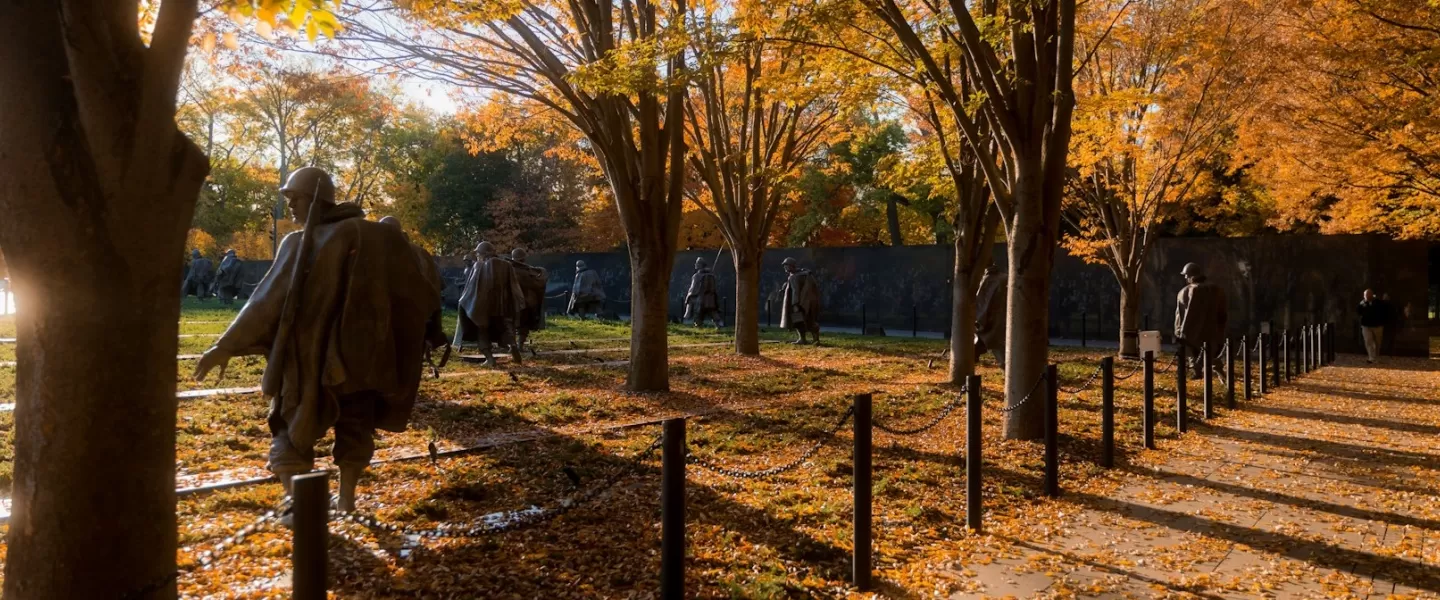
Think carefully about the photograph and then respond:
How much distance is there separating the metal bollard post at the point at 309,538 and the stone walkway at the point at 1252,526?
115 inches

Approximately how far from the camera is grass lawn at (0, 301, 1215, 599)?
4.34m

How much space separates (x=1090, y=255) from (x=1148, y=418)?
11832mm

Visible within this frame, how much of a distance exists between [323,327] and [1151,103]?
1405 centimetres

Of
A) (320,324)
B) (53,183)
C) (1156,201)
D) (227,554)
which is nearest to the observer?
(53,183)

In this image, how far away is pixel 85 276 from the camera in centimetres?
258

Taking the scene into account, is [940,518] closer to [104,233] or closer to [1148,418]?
[1148,418]

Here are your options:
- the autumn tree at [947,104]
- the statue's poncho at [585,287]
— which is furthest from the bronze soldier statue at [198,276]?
the autumn tree at [947,104]

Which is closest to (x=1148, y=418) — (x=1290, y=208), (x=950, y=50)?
(x=950, y=50)

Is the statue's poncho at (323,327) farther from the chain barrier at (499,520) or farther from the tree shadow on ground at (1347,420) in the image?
the tree shadow on ground at (1347,420)

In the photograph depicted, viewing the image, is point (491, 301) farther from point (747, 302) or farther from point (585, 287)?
Answer: point (585, 287)

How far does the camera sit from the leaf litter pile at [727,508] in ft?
14.3

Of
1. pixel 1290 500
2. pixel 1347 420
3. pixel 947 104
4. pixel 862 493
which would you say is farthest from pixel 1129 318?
pixel 862 493

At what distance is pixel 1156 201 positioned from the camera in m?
16.5

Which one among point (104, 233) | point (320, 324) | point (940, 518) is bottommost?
point (940, 518)
